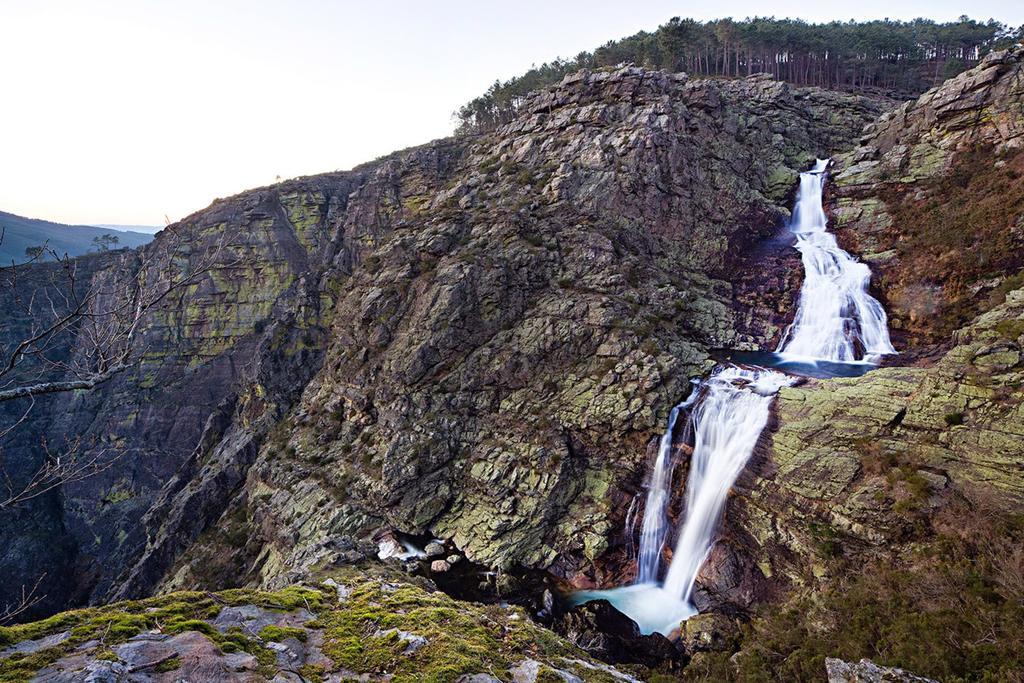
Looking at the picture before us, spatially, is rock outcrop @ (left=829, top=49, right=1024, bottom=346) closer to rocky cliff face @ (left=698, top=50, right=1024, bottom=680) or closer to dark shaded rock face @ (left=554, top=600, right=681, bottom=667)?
rocky cliff face @ (left=698, top=50, right=1024, bottom=680)

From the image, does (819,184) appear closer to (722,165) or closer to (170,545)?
(722,165)

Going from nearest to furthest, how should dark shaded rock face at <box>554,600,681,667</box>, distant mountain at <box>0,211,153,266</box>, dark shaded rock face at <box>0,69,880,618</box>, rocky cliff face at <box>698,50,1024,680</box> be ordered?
rocky cliff face at <box>698,50,1024,680</box> → dark shaded rock face at <box>554,600,681,667</box> → dark shaded rock face at <box>0,69,880,618</box> → distant mountain at <box>0,211,153,266</box>

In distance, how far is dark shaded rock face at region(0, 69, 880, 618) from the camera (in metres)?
A: 25.5

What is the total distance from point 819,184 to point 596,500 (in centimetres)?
3611

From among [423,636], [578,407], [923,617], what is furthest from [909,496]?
[423,636]

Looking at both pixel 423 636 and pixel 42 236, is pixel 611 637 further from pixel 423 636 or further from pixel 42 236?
pixel 42 236

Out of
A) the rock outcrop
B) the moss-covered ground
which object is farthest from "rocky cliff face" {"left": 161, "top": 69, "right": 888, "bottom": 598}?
the moss-covered ground

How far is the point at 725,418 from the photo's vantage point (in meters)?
22.3

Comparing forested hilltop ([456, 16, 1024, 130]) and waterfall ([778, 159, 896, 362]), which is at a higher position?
forested hilltop ([456, 16, 1024, 130])

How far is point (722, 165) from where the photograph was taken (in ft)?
133

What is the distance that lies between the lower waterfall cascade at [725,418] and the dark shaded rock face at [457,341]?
1.41m

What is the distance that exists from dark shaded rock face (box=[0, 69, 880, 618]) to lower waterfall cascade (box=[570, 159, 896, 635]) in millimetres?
1407

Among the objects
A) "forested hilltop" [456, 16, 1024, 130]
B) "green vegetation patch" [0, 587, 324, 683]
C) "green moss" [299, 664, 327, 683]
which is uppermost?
"forested hilltop" [456, 16, 1024, 130]

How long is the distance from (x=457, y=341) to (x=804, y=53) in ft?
220
